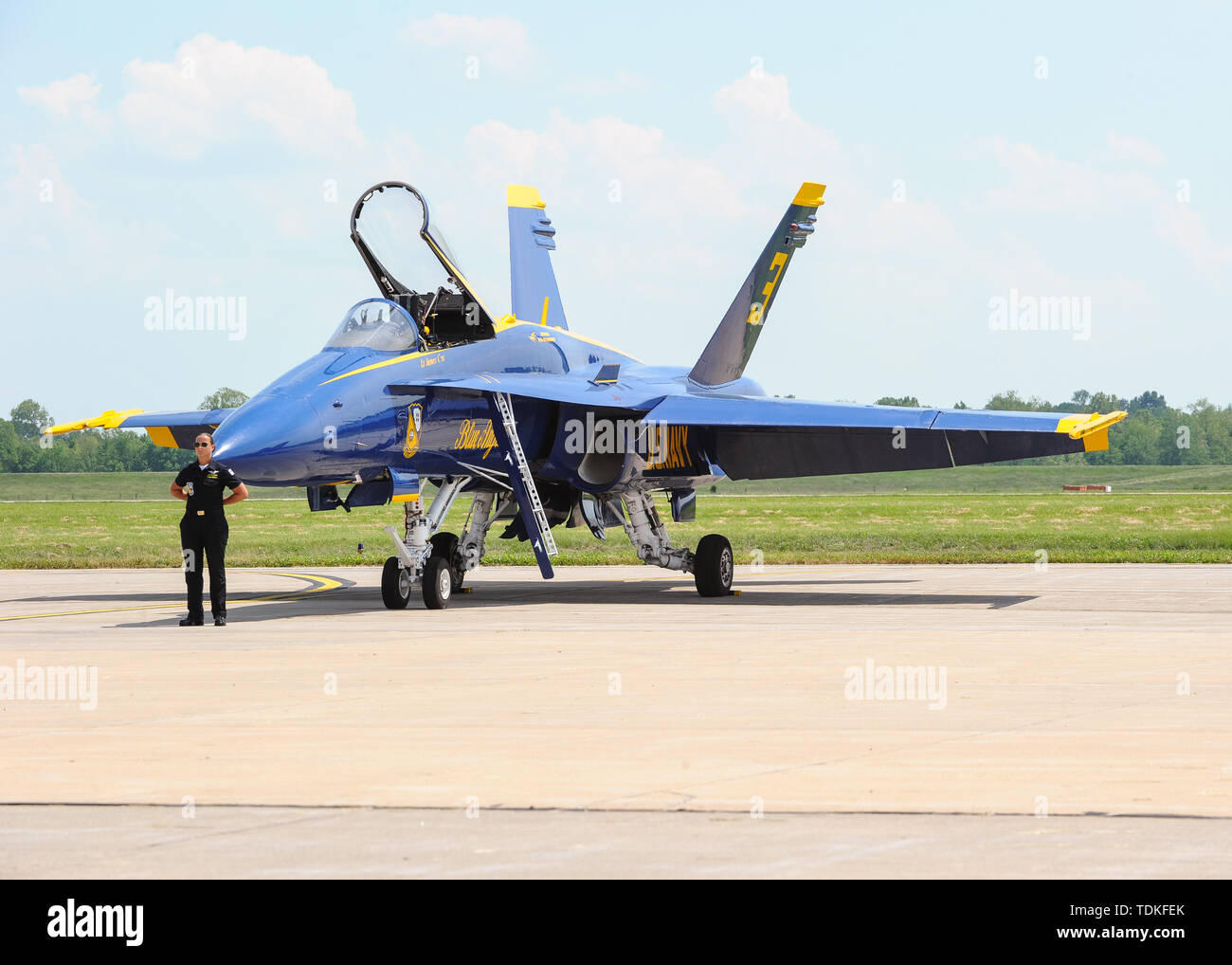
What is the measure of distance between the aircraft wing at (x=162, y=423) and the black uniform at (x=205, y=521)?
7.55 metres

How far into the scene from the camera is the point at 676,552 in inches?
874

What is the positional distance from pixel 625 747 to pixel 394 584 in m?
10.9

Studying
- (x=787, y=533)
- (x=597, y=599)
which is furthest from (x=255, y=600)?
(x=787, y=533)

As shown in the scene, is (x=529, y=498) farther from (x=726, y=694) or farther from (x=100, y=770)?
(x=100, y=770)

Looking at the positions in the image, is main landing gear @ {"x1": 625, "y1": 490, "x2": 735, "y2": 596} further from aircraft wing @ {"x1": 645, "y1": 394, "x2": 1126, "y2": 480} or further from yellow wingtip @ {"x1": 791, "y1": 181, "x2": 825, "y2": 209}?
yellow wingtip @ {"x1": 791, "y1": 181, "x2": 825, "y2": 209}

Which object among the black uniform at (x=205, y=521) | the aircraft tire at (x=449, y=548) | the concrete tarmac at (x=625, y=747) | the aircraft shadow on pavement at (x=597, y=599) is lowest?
the aircraft shadow on pavement at (x=597, y=599)

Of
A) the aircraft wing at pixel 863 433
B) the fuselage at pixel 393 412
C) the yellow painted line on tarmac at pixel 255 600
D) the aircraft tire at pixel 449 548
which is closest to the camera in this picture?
the fuselage at pixel 393 412

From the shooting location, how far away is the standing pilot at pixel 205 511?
52.0ft

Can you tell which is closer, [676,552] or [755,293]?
[676,552]

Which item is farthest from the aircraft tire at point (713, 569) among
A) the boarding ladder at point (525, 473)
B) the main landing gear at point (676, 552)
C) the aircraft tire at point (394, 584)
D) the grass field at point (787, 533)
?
the grass field at point (787, 533)

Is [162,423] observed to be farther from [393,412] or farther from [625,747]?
[625,747]

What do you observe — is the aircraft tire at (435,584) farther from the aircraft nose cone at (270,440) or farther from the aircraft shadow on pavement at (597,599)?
the aircraft nose cone at (270,440)

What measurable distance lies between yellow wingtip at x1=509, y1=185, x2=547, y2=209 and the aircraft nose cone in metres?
8.94
